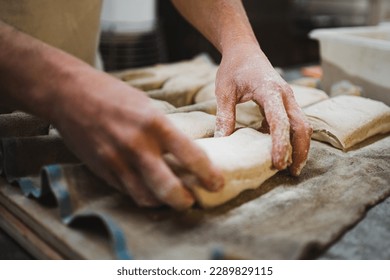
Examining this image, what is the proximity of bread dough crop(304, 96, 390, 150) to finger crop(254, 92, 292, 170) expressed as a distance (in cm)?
40

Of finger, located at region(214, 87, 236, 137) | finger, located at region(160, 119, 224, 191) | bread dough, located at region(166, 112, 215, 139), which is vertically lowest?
bread dough, located at region(166, 112, 215, 139)

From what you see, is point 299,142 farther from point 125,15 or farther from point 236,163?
point 125,15

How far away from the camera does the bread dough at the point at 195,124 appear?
1.46 meters

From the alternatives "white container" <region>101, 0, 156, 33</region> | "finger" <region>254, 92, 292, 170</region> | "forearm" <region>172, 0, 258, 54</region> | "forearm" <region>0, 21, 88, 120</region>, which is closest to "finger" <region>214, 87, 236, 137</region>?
"finger" <region>254, 92, 292, 170</region>

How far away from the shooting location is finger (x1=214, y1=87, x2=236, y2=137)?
55.4 inches

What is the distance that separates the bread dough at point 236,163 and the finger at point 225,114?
6cm

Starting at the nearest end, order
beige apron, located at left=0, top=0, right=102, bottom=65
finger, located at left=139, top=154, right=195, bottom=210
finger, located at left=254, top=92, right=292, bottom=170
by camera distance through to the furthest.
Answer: finger, located at left=139, top=154, right=195, bottom=210
finger, located at left=254, top=92, right=292, bottom=170
beige apron, located at left=0, top=0, right=102, bottom=65

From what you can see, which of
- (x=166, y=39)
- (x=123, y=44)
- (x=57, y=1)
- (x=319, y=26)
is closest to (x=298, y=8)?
(x=319, y=26)

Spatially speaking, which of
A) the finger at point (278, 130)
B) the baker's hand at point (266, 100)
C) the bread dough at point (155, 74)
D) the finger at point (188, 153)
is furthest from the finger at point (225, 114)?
the bread dough at point (155, 74)

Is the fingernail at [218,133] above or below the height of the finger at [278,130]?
below

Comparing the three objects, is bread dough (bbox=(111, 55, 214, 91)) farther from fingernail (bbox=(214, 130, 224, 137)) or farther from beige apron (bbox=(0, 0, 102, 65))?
fingernail (bbox=(214, 130, 224, 137))

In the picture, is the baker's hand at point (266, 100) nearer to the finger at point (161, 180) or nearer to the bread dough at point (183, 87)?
the finger at point (161, 180)

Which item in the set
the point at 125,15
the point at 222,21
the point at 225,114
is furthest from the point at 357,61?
the point at 125,15
